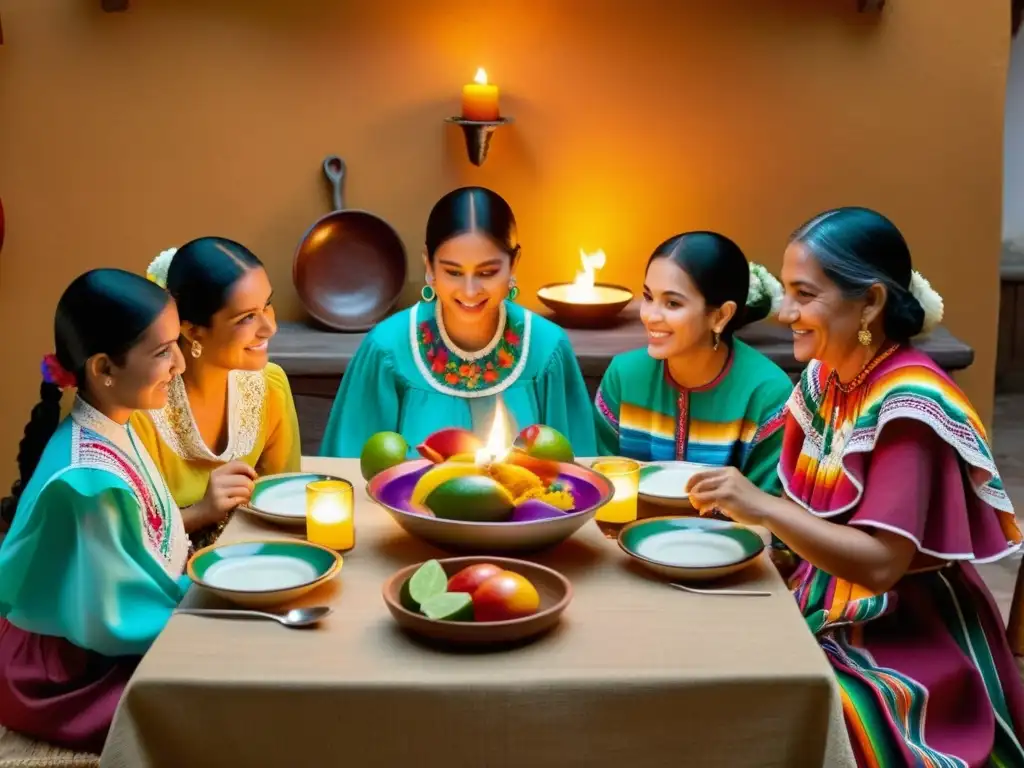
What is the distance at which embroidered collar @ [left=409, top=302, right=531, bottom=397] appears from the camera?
2.84 m

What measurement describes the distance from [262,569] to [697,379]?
1.17 m

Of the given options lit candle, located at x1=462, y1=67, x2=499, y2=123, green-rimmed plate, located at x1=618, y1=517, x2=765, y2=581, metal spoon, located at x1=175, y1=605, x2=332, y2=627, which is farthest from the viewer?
lit candle, located at x1=462, y1=67, x2=499, y2=123

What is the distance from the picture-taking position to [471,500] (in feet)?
6.05

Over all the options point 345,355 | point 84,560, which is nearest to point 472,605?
point 84,560

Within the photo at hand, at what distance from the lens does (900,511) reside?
1925mm

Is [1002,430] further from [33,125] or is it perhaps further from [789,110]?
[33,125]

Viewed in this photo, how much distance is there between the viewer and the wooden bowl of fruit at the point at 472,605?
1.60 m

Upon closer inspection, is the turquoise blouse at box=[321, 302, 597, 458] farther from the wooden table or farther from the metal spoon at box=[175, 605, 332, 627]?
the metal spoon at box=[175, 605, 332, 627]

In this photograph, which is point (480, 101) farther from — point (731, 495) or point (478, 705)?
point (478, 705)

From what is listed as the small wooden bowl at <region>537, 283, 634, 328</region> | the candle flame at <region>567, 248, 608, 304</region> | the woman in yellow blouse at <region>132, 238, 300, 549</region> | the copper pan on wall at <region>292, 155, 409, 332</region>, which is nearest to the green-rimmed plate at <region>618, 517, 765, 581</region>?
the woman in yellow blouse at <region>132, 238, 300, 549</region>

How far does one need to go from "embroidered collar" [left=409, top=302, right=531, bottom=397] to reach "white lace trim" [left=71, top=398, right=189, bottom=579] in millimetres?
823

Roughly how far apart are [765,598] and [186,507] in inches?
42.1

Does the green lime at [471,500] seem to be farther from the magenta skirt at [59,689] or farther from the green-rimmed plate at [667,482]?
the magenta skirt at [59,689]

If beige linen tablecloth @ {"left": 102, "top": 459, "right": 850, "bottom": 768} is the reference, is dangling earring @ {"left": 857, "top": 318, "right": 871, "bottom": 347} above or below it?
above
